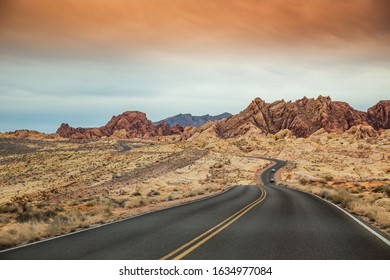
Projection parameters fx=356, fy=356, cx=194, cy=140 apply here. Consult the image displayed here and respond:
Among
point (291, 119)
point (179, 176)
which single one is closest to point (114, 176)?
point (179, 176)

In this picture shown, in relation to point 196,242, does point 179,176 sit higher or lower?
lower

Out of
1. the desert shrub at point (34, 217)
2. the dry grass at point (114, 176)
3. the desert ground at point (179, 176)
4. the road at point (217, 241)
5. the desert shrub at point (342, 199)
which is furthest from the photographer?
the dry grass at point (114, 176)

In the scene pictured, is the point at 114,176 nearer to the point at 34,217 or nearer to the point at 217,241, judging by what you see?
the point at 34,217

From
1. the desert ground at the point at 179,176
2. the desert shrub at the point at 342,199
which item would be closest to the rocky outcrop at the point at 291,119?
the desert ground at the point at 179,176

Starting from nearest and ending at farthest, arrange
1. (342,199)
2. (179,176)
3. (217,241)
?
(217,241)
(342,199)
(179,176)

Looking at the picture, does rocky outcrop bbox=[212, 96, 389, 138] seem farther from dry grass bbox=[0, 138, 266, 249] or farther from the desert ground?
dry grass bbox=[0, 138, 266, 249]

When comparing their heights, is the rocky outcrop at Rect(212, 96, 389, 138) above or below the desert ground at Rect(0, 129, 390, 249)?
above

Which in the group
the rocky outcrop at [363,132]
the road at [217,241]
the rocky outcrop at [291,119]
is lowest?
the road at [217,241]

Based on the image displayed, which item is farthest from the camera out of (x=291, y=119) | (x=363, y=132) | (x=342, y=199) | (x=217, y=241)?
(x=291, y=119)

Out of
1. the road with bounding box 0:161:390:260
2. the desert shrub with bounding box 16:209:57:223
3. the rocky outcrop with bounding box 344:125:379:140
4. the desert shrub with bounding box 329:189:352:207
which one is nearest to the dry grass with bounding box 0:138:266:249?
the desert shrub with bounding box 16:209:57:223

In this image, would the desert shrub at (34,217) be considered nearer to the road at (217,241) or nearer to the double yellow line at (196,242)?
the road at (217,241)

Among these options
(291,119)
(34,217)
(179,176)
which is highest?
(291,119)
